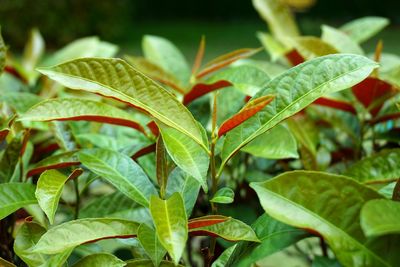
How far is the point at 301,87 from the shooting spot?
737 millimetres

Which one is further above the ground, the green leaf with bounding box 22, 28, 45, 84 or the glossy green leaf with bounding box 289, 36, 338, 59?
the glossy green leaf with bounding box 289, 36, 338, 59

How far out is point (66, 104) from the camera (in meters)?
0.81

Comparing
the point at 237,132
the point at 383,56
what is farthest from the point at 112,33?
the point at 237,132

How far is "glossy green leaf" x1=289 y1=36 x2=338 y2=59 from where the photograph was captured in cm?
111

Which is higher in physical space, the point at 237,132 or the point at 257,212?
the point at 237,132

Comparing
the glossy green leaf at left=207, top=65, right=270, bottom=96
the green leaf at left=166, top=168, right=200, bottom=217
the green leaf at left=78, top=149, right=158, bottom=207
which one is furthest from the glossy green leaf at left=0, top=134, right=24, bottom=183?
Answer: the glossy green leaf at left=207, top=65, right=270, bottom=96

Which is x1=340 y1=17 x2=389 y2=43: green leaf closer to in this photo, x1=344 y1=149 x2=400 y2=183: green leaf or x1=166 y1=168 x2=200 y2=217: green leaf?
x1=344 y1=149 x2=400 y2=183: green leaf

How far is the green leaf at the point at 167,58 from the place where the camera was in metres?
1.36

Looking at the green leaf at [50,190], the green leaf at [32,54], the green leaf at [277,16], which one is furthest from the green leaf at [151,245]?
the green leaf at [32,54]

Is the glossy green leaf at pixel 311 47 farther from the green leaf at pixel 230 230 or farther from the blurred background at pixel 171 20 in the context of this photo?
the blurred background at pixel 171 20

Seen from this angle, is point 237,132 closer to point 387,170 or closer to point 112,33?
point 387,170

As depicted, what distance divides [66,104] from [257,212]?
0.45 m

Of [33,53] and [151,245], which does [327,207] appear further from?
[33,53]

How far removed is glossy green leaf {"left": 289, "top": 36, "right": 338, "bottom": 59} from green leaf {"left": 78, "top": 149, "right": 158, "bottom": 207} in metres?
0.47
